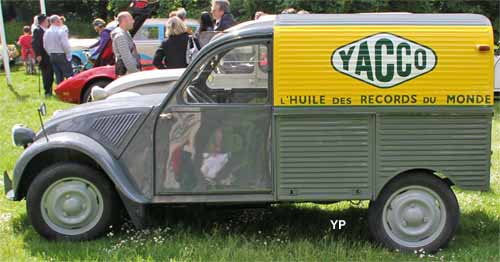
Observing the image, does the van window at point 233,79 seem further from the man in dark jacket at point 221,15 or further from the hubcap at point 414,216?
the man in dark jacket at point 221,15

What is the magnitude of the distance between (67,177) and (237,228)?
5.10 feet

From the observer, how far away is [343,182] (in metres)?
4.75

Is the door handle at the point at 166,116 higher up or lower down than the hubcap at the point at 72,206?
higher up

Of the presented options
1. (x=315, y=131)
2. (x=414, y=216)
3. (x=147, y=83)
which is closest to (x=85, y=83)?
(x=147, y=83)

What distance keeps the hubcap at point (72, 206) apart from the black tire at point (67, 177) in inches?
1.0

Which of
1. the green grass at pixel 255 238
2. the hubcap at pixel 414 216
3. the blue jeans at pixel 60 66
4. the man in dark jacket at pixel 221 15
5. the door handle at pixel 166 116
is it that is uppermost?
the man in dark jacket at pixel 221 15

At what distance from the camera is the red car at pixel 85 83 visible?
35.6ft

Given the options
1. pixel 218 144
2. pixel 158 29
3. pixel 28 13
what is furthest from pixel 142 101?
pixel 28 13

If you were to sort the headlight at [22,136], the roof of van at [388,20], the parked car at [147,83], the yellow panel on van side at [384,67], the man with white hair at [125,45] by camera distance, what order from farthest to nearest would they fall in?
the man with white hair at [125,45], the parked car at [147,83], the headlight at [22,136], the roof of van at [388,20], the yellow panel on van side at [384,67]

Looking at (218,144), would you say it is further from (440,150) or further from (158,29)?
(158,29)

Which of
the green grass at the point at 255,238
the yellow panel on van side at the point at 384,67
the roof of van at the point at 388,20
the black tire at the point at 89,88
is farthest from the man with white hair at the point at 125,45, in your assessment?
the yellow panel on van side at the point at 384,67

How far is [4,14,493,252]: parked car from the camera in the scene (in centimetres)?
461

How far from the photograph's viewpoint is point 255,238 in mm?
5184

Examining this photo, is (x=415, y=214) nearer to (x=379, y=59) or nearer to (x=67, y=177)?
(x=379, y=59)
